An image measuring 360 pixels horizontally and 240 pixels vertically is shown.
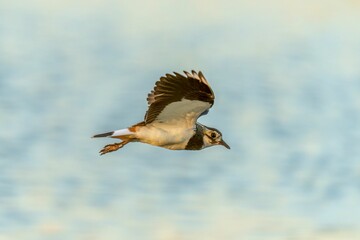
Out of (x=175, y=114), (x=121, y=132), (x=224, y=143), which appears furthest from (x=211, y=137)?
(x=121, y=132)

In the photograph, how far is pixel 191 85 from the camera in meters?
37.2

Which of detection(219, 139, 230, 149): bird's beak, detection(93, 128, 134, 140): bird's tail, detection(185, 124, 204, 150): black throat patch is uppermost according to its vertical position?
detection(219, 139, 230, 149): bird's beak

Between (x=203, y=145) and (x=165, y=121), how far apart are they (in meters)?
0.99

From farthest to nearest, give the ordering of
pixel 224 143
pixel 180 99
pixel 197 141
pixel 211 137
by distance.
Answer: pixel 224 143
pixel 211 137
pixel 197 141
pixel 180 99

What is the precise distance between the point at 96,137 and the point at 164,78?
1.59 meters

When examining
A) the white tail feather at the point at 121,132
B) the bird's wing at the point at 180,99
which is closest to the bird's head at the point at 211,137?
the bird's wing at the point at 180,99

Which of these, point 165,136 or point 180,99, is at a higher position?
point 180,99

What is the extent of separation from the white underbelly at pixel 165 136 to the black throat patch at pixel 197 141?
11 cm

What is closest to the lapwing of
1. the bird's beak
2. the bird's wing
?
the bird's wing

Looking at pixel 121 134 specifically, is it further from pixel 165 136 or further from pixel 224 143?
pixel 224 143

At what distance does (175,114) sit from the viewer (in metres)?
37.6

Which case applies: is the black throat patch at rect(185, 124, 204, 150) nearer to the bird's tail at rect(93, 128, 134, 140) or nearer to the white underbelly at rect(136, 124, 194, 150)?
the white underbelly at rect(136, 124, 194, 150)

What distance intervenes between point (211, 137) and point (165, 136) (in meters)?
1.13

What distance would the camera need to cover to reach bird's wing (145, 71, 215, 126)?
122ft
